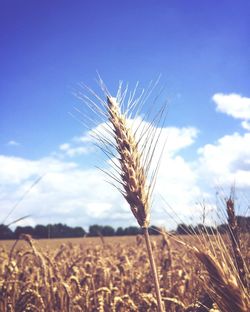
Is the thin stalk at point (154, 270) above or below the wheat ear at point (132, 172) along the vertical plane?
below

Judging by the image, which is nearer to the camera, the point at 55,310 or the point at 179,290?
the point at 55,310

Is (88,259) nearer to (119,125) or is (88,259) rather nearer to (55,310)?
(55,310)

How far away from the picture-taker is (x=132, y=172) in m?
2.15

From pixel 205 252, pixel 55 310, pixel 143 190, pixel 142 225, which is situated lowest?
pixel 55 310

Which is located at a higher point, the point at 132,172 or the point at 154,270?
the point at 132,172

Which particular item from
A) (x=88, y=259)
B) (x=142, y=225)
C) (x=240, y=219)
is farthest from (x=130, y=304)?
(x=88, y=259)

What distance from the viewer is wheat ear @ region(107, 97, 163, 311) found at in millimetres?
2064

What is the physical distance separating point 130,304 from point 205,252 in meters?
2.16

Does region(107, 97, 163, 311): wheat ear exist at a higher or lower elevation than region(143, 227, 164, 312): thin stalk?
higher

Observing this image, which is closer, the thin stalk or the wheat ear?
the thin stalk

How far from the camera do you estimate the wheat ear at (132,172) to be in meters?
Answer: 2.06

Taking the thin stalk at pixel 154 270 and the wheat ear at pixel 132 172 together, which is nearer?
the thin stalk at pixel 154 270

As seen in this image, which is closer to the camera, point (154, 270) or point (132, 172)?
point (154, 270)

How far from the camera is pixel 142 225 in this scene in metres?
2.03
